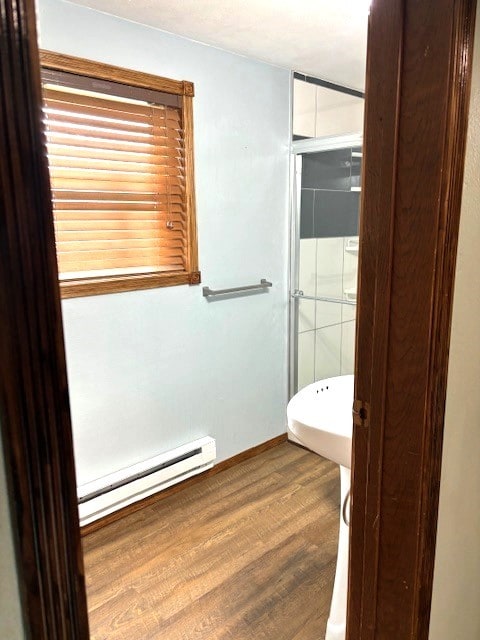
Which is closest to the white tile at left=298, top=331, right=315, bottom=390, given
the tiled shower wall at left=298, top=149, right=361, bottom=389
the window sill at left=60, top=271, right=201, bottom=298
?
the tiled shower wall at left=298, top=149, right=361, bottom=389

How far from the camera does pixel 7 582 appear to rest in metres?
0.43

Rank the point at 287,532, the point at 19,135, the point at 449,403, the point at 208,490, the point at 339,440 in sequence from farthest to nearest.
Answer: the point at 208,490 < the point at 287,532 < the point at 339,440 < the point at 449,403 < the point at 19,135

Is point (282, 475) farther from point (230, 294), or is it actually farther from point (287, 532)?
point (230, 294)

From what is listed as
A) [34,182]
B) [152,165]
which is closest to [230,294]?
[152,165]

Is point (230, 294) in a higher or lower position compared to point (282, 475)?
higher

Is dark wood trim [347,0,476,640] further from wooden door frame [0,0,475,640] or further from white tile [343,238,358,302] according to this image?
white tile [343,238,358,302]

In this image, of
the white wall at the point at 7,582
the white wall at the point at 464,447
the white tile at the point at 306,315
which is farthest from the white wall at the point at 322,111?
the white wall at the point at 7,582

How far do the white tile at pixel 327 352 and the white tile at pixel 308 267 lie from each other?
11.0 inches

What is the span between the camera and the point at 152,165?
215 centimetres

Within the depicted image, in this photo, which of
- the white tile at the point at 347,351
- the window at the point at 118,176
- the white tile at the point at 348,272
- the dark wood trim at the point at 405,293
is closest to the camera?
the dark wood trim at the point at 405,293

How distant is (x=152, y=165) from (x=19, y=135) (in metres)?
1.87

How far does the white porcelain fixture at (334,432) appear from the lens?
1335 millimetres

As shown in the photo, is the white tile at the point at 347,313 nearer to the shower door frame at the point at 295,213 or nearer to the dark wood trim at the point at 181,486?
the shower door frame at the point at 295,213

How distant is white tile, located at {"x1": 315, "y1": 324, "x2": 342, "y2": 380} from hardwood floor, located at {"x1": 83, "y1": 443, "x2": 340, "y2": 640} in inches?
24.6
